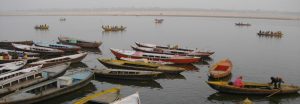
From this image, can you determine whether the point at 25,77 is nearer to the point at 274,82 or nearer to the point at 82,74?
the point at 82,74

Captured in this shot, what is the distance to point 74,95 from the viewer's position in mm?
34062

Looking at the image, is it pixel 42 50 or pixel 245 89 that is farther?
pixel 42 50

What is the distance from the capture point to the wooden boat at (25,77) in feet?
105

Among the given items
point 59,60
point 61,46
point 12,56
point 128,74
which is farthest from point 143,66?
point 61,46

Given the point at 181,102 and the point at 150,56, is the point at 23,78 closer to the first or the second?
the point at 181,102

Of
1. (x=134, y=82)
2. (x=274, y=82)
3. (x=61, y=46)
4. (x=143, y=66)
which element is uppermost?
(x=61, y=46)

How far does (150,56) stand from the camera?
164 ft

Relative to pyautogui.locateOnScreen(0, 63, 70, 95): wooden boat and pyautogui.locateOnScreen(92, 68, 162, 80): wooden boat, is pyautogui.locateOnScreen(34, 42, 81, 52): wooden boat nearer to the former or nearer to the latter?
pyautogui.locateOnScreen(0, 63, 70, 95): wooden boat

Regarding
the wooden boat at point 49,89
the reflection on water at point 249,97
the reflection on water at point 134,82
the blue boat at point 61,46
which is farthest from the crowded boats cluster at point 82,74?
the blue boat at point 61,46

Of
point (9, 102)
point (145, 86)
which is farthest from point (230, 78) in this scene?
point (9, 102)

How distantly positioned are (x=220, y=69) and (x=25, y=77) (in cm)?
2279

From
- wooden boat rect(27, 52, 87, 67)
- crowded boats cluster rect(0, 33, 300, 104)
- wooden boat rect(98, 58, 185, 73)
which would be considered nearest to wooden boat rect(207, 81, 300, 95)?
crowded boats cluster rect(0, 33, 300, 104)

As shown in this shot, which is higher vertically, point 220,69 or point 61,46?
point 61,46

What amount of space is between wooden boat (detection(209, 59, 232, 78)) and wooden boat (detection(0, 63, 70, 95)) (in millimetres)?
17621
